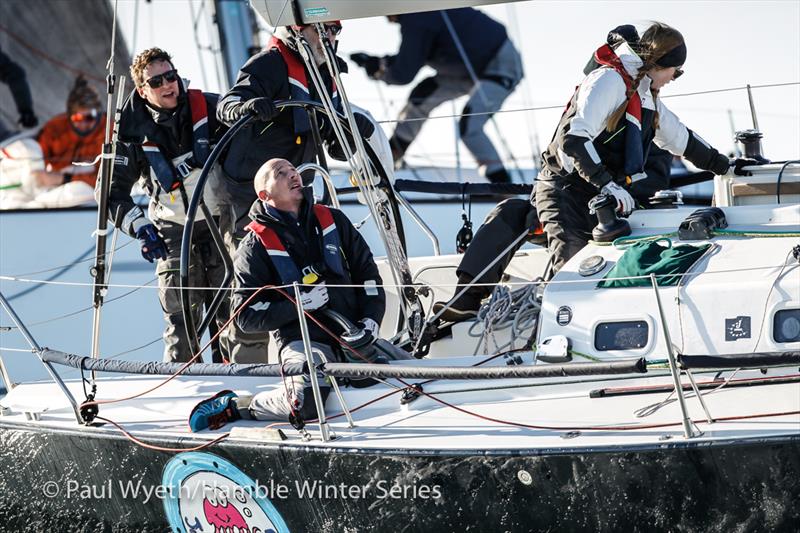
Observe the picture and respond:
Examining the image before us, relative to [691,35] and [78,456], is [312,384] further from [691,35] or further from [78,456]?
[691,35]

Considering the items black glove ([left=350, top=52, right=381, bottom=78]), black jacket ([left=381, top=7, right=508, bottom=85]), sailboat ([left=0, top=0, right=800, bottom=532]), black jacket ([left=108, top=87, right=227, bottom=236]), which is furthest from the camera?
black glove ([left=350, top=52, right=381, bottom=78])

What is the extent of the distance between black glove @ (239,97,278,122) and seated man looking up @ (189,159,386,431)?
0.37 m

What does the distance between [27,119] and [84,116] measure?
0.40 meters

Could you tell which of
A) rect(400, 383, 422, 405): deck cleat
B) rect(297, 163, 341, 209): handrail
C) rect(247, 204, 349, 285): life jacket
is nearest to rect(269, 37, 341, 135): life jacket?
rect(297, 163, 341, 209): handrail

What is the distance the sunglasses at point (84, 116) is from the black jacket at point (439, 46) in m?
2.16

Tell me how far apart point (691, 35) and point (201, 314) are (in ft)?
9.01

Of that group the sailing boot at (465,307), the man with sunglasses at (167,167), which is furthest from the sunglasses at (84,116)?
the sailing boot at (465,307)

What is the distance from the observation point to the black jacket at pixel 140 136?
4926 millimetres

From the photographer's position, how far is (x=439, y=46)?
363 inches

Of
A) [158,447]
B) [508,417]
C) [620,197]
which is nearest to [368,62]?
[620,197]

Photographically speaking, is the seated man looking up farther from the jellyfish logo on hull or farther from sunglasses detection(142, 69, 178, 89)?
sunglasses detection(142, 69, 178, 89)

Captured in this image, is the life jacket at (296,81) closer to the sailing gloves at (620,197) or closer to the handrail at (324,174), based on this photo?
the handrail at (324,174)

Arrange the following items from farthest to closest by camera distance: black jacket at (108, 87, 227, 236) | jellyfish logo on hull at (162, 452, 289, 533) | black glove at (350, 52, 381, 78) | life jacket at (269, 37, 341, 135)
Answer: black glove at (350, 52, 381, 78)
black jacket at (108, 87, 227, 236)
life jacket at (269, 37, 341, 135)
jellyfish logo on hull at (162, 452, 289, 533)

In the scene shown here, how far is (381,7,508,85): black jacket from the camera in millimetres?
A: 9086
